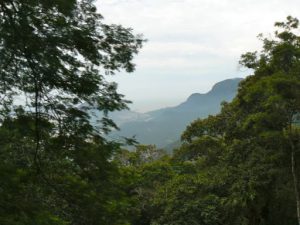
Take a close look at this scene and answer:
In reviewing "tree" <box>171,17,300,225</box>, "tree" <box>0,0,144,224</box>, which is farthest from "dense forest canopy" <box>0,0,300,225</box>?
"tree" <box>171,17,300,225</box>

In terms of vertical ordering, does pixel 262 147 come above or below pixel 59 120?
below

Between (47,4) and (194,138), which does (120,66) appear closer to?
(47,4)

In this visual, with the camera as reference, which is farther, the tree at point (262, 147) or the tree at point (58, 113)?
the tree at point (262, 147)

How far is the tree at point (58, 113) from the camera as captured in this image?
500cm

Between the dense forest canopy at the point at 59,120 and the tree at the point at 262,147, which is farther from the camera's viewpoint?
the tree at the point at 262,147

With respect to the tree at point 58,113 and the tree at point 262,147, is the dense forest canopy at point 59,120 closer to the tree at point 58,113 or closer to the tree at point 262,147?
the tree at point 58,113

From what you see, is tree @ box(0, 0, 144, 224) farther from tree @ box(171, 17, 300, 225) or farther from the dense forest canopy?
tree @ box(171, 17, 300, 225)

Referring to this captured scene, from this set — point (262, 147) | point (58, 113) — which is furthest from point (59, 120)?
point (262, 147)

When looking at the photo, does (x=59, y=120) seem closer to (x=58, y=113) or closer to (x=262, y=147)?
(x=58, y=113)

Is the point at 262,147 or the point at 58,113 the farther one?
the point at 262,147

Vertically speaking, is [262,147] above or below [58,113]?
below

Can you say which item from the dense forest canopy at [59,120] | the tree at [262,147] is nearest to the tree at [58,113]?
the dense forest canopy at [59,120]

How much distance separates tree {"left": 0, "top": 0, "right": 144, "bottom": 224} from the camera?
5000 mm

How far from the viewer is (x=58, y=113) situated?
5.28m
